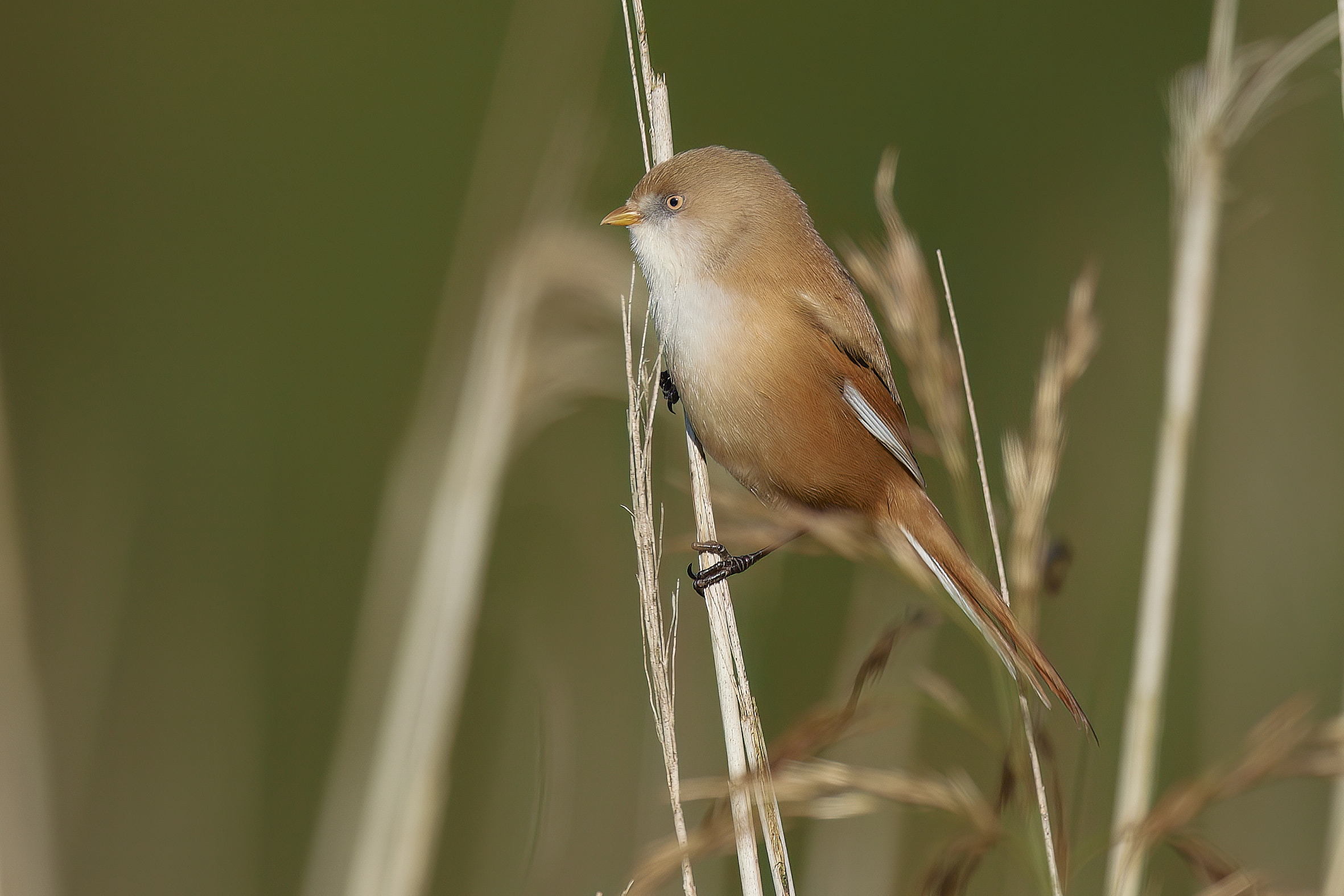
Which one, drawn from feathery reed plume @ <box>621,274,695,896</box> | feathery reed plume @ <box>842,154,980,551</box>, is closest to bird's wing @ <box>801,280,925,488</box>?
feathery reed plume @ <box>842,154,980,551</box>

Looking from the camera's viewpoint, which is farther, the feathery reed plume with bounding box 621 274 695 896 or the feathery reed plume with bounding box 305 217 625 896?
the feathery reed plume with bounding box 305 217 625 896

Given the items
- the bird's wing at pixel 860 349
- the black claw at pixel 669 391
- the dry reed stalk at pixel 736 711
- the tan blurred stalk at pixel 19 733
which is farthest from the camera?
the black claw at pixel 669 391

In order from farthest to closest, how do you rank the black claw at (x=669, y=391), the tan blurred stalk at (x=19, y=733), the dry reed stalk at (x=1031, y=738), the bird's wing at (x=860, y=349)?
the black claw at (x=669, y=391)
the bird's wing at (x=860, y=349)
the tan blurred stalk at (x=19, y=733)
the dry reed stalk at (x=1031, y=738)

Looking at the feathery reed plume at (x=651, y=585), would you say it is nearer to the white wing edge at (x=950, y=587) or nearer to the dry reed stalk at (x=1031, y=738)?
the dry reed stalk at (x=1031, y=738)

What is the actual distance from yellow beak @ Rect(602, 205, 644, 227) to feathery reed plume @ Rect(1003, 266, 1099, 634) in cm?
101

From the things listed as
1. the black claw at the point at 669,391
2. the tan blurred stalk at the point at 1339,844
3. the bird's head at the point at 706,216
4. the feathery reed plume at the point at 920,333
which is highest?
the bird's head at the point at 706,216

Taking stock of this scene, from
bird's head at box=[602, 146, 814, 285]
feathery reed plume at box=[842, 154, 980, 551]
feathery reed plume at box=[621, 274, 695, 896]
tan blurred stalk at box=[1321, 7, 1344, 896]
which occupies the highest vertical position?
bird's head at box=[602, 146, 814, 285]

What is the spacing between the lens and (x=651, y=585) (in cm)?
141

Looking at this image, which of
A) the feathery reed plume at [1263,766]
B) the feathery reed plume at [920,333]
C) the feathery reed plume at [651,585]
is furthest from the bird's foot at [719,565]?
the feathery reed plume at [1263,766]

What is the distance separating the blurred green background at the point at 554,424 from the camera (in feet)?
8.07

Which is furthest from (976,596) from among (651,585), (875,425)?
(651,585)

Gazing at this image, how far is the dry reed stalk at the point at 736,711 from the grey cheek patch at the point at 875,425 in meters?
0.47

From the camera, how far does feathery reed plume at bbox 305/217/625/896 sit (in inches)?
64.1

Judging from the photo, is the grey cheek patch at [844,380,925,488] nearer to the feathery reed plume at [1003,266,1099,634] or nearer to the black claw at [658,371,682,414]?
the black claw at [658,371,682,414]
